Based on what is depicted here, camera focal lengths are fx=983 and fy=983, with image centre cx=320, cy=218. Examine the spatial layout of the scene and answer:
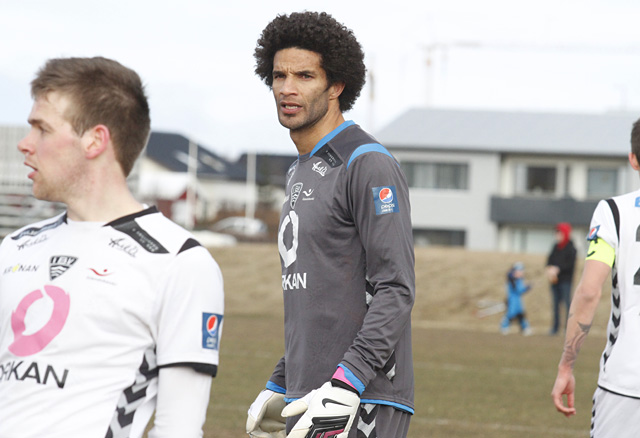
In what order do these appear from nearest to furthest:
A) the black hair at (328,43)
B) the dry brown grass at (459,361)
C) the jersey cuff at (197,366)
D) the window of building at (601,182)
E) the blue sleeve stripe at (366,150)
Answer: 1. the jersey cuff at (197,366)
2. the blue sleeve stripe at (366,150)
3. the black hair at (328,43)
4. the dry brown grass at (459,361)
5. the window of building at (601,182)

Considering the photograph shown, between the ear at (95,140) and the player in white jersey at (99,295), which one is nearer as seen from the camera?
the player in white jersey at (99,295)

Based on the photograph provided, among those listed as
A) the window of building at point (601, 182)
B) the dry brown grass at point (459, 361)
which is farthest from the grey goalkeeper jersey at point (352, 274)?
the window of building at point (601, 182)

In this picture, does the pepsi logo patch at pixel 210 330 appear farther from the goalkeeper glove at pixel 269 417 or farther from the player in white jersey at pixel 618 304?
the player in white jersey at pixel 618 304

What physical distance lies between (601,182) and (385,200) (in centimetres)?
5343

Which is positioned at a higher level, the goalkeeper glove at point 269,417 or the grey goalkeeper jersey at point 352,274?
the grey goalkeeper jersey at point 352,274

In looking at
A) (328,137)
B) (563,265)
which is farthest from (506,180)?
(328,137)

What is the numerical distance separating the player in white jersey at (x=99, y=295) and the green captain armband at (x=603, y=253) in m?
2.26

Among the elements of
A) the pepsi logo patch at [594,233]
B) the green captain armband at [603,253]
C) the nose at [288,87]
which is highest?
the nose at [288,87]

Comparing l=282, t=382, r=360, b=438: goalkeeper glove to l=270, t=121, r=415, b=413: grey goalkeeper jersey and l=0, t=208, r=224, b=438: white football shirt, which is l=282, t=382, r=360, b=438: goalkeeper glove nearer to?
l=270, t=121, r=415, b=413: grey goalkeeper jersey

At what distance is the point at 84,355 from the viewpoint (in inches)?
110

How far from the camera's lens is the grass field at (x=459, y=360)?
9703 millimetres

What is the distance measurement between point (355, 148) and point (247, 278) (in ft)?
103

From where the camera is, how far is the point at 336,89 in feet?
13.4

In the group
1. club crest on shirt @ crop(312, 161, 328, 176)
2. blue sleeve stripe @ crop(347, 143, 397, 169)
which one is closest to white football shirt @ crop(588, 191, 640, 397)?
blue sleeve stripe @ crop(347, 143, 397, 169)
